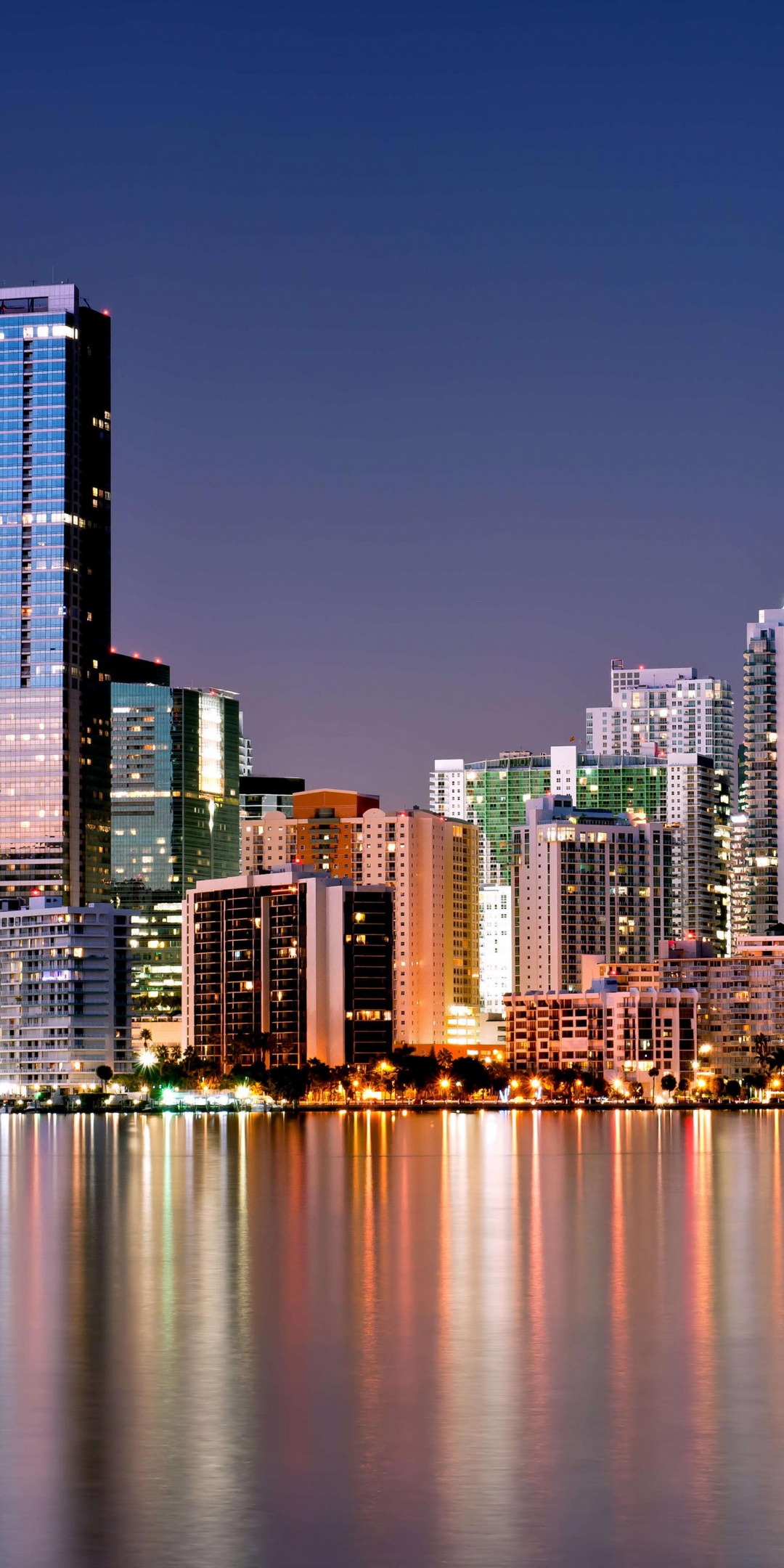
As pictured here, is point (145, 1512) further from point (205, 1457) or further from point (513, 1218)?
point (513, 1218)

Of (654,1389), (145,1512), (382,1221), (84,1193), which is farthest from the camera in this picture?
(84,1193)

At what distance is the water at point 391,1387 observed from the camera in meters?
29.6

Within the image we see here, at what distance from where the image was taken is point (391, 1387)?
135 ft

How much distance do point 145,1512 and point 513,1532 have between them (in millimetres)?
5092

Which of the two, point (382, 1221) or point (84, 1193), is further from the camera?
point (84, 1193)

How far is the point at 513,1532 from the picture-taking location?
29359 mm

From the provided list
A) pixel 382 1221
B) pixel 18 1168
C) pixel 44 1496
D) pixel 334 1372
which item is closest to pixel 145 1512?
pixel 44 1496

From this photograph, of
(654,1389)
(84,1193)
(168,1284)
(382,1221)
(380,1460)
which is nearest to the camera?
(380,1460)

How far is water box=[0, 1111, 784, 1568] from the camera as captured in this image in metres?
29.6

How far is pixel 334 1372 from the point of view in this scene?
1724 inches

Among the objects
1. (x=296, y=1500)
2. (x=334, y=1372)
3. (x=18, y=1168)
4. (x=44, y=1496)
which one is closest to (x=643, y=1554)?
(x=296, y=1500)

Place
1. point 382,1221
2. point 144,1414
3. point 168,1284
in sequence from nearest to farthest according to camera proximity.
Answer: point 144,1414
point 168,1284
point 382,1221

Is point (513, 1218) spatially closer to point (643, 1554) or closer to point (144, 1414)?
point (144, 1414)

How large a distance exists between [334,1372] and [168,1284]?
1689 cm
